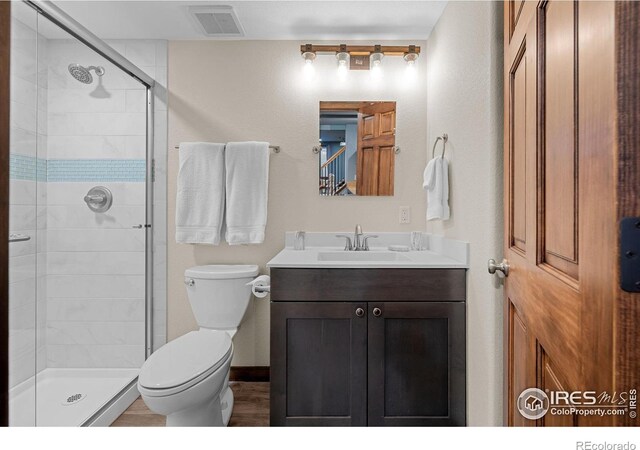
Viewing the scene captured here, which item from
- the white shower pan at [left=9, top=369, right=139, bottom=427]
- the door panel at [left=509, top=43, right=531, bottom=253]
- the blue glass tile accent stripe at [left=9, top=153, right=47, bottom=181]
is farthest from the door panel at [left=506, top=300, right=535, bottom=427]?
the blue glass tile accent stripe at [left=9, top=153, right=47, bottom=181]

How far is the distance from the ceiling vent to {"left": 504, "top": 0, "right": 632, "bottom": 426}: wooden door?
1.50 m

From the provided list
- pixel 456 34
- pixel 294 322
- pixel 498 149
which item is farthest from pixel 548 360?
pixel 456 34

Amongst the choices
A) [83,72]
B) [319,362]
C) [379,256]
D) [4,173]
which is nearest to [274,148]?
[379,256]

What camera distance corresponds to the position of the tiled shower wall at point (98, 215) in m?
1.70

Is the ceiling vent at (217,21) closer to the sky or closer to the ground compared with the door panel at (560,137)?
closer to the sky

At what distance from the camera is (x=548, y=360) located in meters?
0.67

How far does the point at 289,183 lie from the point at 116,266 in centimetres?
114

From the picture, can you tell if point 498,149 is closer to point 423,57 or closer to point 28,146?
point 423,57

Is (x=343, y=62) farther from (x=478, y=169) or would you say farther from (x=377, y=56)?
(x=478, y=169)

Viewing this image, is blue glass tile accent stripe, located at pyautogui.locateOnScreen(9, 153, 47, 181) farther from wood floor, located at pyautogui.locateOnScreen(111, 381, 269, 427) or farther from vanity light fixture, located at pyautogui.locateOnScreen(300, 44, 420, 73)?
vanity light fixture, located at pyautogui.locateOnScreen(300, 44, 420, 73)

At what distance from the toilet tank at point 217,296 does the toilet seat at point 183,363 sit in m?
0.30

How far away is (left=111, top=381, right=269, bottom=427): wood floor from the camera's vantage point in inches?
65.2

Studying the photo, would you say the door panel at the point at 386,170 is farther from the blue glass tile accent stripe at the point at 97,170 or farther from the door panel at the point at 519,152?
the blue glass tile accent stripe at the point at 97,170

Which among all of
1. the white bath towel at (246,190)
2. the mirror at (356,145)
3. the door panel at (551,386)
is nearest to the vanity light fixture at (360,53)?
the mirror at (356,145)
